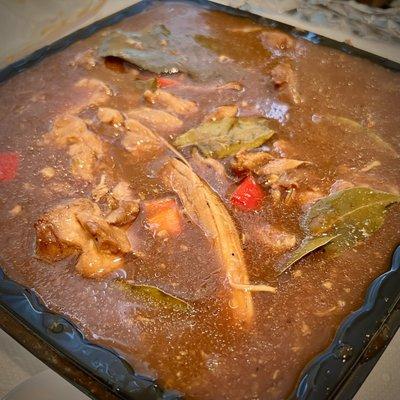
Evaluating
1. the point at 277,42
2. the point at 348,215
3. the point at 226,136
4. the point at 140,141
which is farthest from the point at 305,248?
the point at 277,42

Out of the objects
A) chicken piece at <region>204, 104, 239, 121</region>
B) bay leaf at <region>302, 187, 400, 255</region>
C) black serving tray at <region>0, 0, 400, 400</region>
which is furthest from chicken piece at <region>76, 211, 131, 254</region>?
chicken piece at <region>204, 104, 239, 121</region>

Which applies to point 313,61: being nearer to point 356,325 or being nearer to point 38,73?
point 38,73

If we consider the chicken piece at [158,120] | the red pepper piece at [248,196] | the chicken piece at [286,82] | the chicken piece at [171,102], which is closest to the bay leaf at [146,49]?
the chicken piece at [171,102]

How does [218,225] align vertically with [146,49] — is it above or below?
below

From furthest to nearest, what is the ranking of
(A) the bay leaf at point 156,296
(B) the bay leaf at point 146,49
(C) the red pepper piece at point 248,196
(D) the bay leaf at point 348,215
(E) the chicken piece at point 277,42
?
1. (E) the chicken piece at point 277,42
2. (B) the bay leaf at point 146,49
3. (C) the red pepper piece at point 248,196
4. (D) the bay leaf at point 348,215
5. (A) the bay leaf at point 156,296

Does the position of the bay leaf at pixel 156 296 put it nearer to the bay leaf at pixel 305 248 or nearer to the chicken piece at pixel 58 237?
the chicken piece at pixel 58 237

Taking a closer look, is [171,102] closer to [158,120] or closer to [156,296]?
[158,120]
